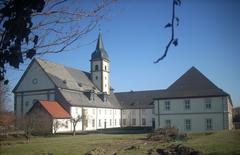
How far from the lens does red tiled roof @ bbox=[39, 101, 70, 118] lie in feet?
149

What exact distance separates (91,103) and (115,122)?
12780mm

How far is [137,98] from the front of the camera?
72.4 m

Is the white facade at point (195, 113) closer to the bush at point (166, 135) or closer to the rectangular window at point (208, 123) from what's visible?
the rectangular window at point (208, 123)

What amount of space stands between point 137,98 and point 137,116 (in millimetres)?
4696

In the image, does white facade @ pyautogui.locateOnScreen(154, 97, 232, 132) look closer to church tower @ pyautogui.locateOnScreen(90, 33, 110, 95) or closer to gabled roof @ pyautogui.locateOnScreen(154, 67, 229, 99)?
gabled roof @ pyautogui.locateOnScreen(154, 67, 229, 99)

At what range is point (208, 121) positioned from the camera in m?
39.7

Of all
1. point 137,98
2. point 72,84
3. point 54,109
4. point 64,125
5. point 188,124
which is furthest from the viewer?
point 137,98

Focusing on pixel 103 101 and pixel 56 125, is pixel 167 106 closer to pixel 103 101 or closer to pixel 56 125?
pixel 56 125

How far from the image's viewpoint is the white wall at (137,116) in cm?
6825

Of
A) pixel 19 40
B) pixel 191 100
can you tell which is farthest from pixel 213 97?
pixel 19 40

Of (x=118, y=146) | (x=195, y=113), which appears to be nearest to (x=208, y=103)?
(x=195, y=113)

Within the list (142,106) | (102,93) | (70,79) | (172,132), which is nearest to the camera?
(172,132)

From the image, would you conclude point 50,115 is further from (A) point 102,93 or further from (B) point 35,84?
(A) point 102,93

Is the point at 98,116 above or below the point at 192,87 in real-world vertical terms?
below
